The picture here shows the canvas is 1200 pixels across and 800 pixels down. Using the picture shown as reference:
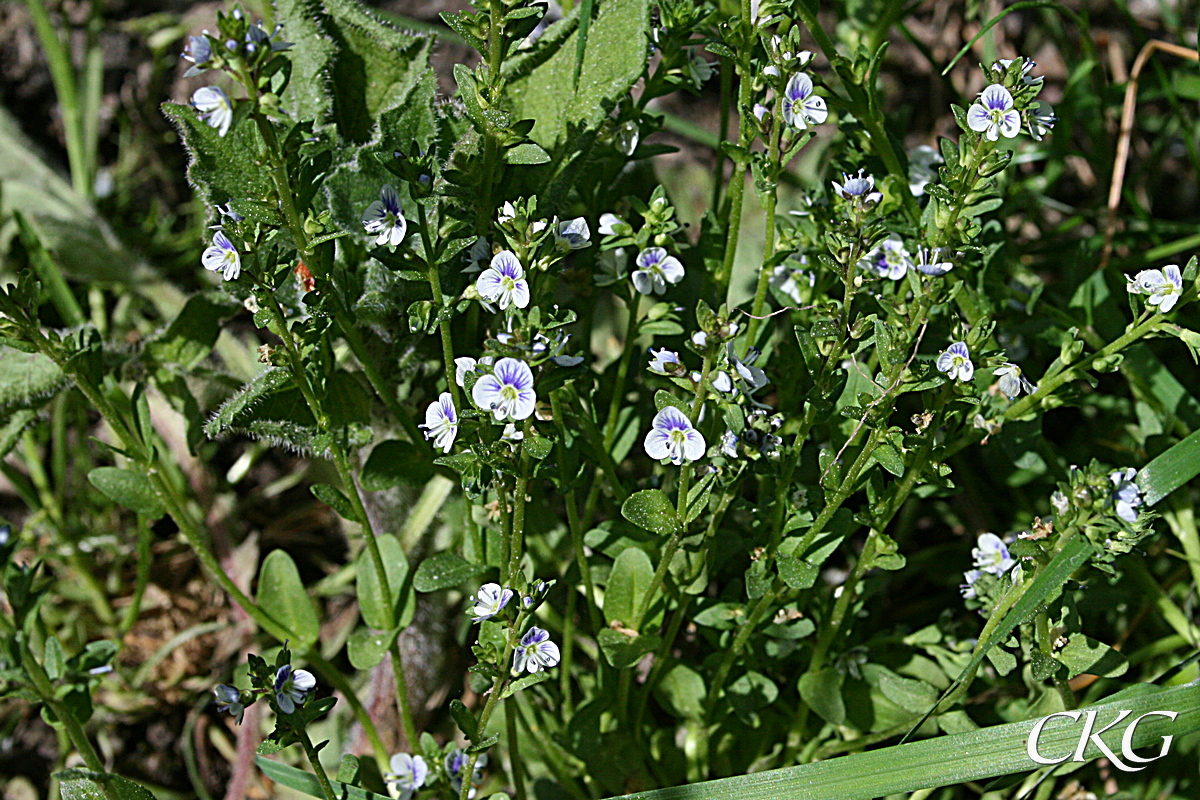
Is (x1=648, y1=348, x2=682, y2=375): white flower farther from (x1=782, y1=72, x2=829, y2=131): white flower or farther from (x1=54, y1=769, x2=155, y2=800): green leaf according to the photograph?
(x1=54, y1=769, x2=155, y2=800): green leaf

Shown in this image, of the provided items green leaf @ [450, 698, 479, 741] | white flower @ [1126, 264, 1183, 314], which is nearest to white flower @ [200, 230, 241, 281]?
green leaf @ [450, 698, 479, 741]

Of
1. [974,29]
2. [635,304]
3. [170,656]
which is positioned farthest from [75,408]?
[974,29]

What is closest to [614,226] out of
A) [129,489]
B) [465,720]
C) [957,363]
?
[957,363]

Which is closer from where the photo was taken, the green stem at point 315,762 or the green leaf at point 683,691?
the green stem at point 315,762

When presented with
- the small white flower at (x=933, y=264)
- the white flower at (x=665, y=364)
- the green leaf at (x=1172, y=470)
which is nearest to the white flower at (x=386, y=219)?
the white flower at (x=665, y=364)

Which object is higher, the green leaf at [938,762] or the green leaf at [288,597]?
the green leaf at [938,762]

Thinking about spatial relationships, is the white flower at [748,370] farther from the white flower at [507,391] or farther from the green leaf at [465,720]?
the green leaf at [465,720]

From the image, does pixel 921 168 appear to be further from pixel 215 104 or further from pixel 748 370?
pixel 215 104
